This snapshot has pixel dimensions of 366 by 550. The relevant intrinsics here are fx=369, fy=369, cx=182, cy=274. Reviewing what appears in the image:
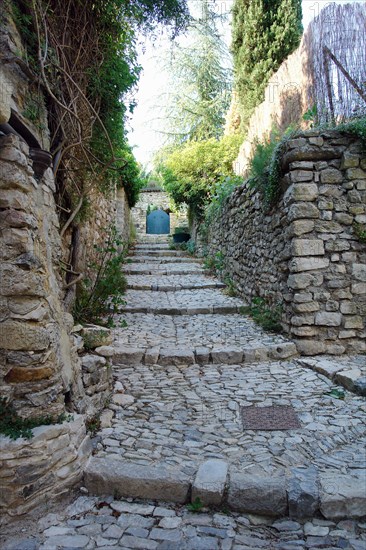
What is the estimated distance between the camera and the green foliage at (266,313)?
4746 mm

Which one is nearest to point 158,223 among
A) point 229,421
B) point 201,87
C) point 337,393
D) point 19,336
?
point 201,87

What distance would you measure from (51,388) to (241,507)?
1.23 meters

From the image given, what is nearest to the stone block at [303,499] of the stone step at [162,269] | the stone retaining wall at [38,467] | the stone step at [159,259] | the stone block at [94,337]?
the stone retaining wall at [38,467]

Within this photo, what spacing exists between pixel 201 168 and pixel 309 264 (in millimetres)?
8172

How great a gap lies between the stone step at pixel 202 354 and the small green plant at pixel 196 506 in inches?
76.1

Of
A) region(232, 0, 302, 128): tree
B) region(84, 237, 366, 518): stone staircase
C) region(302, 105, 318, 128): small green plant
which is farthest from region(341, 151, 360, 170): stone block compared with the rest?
region(232, 0, 302, 128): tree

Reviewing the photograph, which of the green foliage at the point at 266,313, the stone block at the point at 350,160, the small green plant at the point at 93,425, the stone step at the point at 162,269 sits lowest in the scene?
the small green plant at the point at 93,425

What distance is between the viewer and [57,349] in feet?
7.38

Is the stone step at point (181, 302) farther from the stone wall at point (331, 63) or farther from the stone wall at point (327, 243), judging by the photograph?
the stone wall at point (331, 63)

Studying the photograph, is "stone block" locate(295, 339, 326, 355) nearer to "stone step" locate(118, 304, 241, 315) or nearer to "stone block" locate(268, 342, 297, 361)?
"stone block" locate(268, 342, 297, 361)

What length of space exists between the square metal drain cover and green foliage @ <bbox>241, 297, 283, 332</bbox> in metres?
1.86

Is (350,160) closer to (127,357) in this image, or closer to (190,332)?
(190,332)

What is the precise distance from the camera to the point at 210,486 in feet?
6.55

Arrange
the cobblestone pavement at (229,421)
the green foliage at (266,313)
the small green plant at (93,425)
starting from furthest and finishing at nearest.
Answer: the green foliage at (266,313) → the small green plant at (93,425) → the cobblestone pavement at (229,421)
